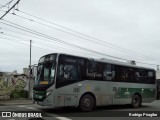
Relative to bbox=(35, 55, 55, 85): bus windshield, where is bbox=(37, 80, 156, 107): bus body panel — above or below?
below

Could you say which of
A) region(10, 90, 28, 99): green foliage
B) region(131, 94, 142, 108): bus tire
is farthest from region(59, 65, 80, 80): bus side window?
region(10, 90, 28, 99): green foliage

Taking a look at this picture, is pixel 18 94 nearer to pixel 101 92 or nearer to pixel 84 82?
pixel 101 92

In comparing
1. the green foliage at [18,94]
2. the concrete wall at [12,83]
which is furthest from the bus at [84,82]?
the concrete wall at [12,83]

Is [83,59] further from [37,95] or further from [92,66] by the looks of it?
[37,95]

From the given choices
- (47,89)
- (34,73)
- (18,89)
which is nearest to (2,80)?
(18,89)

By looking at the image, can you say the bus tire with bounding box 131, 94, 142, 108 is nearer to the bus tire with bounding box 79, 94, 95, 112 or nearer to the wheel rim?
the bus tire with bounding box 79, 94, 95, 112

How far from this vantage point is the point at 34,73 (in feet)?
55.0

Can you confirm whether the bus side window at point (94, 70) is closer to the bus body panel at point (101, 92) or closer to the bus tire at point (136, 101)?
the bus body panel at point (101, 92)

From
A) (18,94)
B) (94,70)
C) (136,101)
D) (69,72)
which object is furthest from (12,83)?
(69,72)

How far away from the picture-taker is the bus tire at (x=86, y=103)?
1631cm

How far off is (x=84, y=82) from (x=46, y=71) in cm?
225

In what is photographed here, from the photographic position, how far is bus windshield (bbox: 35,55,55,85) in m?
15.3

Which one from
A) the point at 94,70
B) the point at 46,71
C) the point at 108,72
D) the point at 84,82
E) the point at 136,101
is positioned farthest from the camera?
the point at 136,101

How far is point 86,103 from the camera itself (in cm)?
1652
